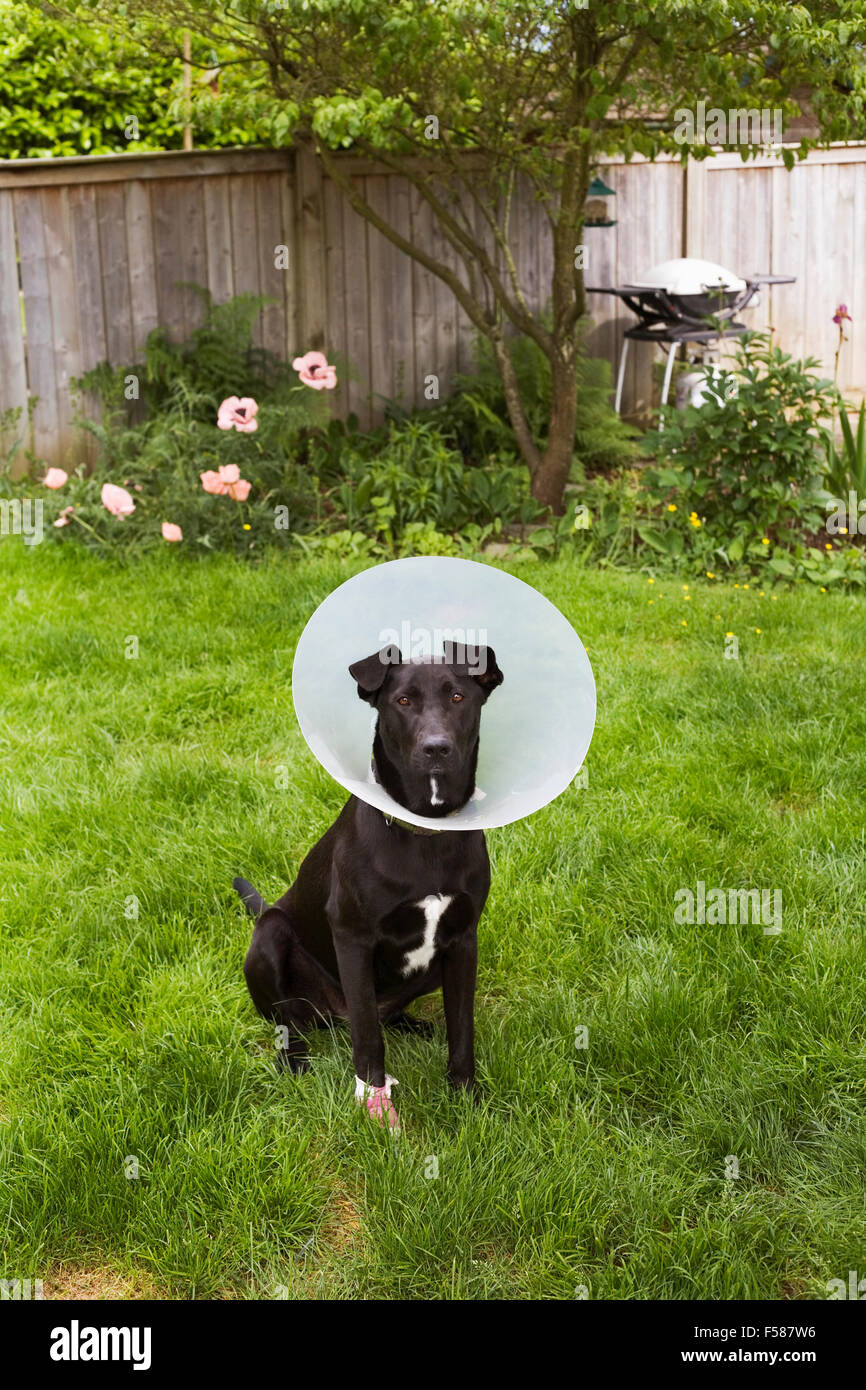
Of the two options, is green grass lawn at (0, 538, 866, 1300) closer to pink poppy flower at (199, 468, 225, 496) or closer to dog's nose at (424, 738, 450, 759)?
dog's nose at (424, 738, 450, 759)

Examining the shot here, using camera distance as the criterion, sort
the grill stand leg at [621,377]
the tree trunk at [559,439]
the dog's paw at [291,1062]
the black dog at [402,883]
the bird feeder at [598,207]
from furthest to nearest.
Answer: the grill stand leg at [621,377], the bird feeder at [598,207], the tree trunk at [559,439], the dog's paw at [291,1062], the black dog at [402,883]

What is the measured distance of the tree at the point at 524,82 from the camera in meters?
5.12

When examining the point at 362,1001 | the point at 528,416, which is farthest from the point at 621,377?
the point at 362,1001

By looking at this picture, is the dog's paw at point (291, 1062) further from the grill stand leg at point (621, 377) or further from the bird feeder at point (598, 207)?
the bird feeder at point (598, 207)

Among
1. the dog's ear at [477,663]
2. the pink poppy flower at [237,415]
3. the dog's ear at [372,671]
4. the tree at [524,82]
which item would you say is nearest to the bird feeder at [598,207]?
the tree at [524,82]

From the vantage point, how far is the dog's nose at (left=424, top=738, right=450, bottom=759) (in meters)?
2.19

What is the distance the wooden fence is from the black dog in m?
Answer: 5.22

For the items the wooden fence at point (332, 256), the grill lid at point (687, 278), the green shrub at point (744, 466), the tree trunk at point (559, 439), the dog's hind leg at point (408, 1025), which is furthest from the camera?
the grill lid at point (687, 278)

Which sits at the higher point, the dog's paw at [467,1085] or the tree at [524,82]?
Answer: the tree at [524,82]

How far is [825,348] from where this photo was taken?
29.0 feet

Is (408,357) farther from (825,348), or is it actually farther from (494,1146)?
(494,1146)

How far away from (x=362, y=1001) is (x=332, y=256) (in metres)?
6.13

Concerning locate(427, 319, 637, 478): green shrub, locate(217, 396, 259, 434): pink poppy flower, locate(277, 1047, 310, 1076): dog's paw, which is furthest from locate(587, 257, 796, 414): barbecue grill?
locate(277, 1047, 310, 1076): dog's paw

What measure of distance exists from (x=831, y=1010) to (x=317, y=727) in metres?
1.39
